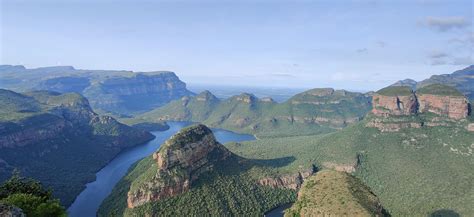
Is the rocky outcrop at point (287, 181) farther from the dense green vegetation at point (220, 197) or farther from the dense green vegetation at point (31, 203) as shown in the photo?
the dense green vegetation at point (31, 203)

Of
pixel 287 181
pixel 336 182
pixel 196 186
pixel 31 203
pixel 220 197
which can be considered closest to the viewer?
pixel 31 203

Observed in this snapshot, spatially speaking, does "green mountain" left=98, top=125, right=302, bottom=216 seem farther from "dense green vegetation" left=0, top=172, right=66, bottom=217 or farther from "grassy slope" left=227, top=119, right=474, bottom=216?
"dense green vegetation" left=0, top=172, right=66, bottom=217

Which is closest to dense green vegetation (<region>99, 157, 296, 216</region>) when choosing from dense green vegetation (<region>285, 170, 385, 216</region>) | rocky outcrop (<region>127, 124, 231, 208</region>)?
rocky outcrop (<region>127, 124, 231, 208</region>)

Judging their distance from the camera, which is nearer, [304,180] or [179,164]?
[179,164]

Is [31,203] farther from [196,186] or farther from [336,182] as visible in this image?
[196,186]

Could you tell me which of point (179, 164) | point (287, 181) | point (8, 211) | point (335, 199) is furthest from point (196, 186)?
point (8, 211)

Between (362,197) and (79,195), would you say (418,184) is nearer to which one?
(362,197)

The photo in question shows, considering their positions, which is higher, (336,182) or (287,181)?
(336,182)
